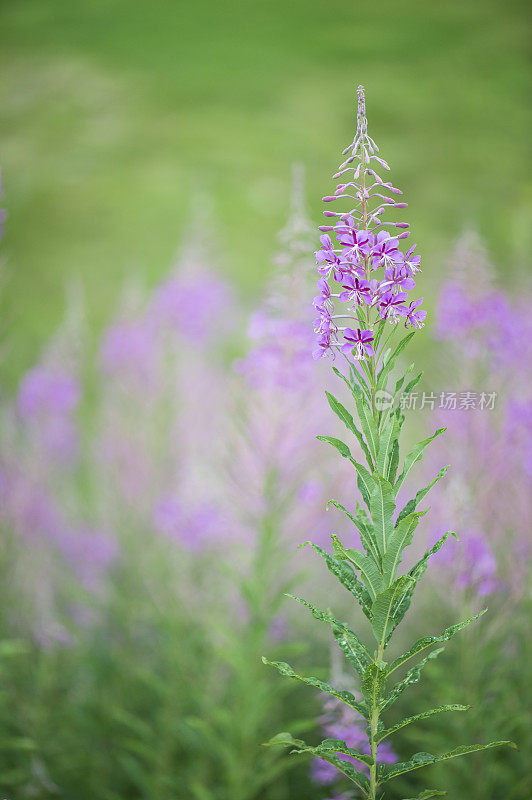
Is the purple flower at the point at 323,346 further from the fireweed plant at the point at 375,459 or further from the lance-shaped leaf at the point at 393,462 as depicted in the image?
the lance-shaped leaf at the point at 393,462

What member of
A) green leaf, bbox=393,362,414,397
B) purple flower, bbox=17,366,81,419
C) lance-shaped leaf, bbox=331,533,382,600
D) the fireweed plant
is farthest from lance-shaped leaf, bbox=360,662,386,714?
purple flower, bbox=17,366,81,419

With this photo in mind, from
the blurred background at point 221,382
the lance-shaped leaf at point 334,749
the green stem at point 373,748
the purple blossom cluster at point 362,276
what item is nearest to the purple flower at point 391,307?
the purple blossom cluster at point 362,276

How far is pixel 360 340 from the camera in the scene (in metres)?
0.79

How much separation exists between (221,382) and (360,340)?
3.12 metres

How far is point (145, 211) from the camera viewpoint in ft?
20.4

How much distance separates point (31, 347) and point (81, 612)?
10.9ft

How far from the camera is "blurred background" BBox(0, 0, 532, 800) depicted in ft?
5.99

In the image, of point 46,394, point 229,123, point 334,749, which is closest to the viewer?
point 334,749

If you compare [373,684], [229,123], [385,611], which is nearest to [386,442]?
[385,611]

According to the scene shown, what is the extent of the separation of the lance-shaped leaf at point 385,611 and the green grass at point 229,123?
2613mm

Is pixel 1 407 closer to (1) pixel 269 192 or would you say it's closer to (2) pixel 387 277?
(2) pixel 387 277

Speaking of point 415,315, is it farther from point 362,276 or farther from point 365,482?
point 365,482

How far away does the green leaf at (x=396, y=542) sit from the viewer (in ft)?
2.62

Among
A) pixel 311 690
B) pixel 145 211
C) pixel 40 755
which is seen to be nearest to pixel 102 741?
pixel 40 755
